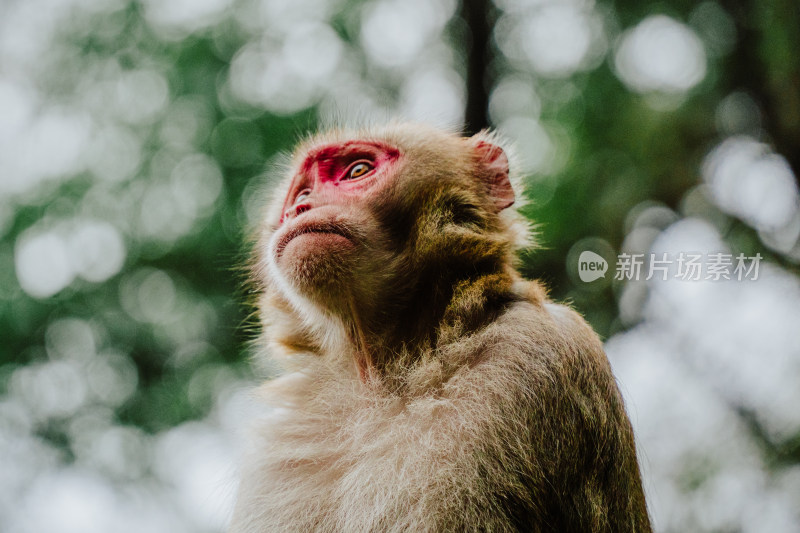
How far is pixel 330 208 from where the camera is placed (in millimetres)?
2209

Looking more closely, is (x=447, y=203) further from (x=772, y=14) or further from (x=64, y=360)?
(x=64, y=360)

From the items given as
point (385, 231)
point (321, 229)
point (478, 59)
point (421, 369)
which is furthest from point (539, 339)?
point (478, 59)

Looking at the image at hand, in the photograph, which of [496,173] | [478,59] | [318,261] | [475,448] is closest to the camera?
[475,448]

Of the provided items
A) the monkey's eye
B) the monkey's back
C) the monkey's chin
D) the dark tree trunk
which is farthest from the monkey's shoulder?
the dark tree trunk

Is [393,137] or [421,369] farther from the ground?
[393,137]

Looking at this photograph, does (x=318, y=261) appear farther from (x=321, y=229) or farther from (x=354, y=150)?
(x=354, y=150)

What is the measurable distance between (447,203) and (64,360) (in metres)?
3.06

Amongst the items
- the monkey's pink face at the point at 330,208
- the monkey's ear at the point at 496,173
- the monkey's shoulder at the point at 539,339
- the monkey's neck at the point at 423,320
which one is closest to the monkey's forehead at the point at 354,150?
the monkey's pink face at the point at 330,208

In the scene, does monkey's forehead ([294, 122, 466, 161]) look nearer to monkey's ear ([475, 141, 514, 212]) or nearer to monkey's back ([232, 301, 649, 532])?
monkey's ear ([475, 141, 514, 212])

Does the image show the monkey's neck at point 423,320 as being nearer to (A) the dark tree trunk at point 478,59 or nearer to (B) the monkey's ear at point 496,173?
(B) the monkey's ear at point 496,173

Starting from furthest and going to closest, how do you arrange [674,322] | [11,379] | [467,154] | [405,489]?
1. [11,379]
2. [674,322]
3. [467,154]
4. [405,489]

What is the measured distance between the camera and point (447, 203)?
2.30m

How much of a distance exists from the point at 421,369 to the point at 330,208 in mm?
541

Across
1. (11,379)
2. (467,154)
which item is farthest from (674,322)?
(11,379)
